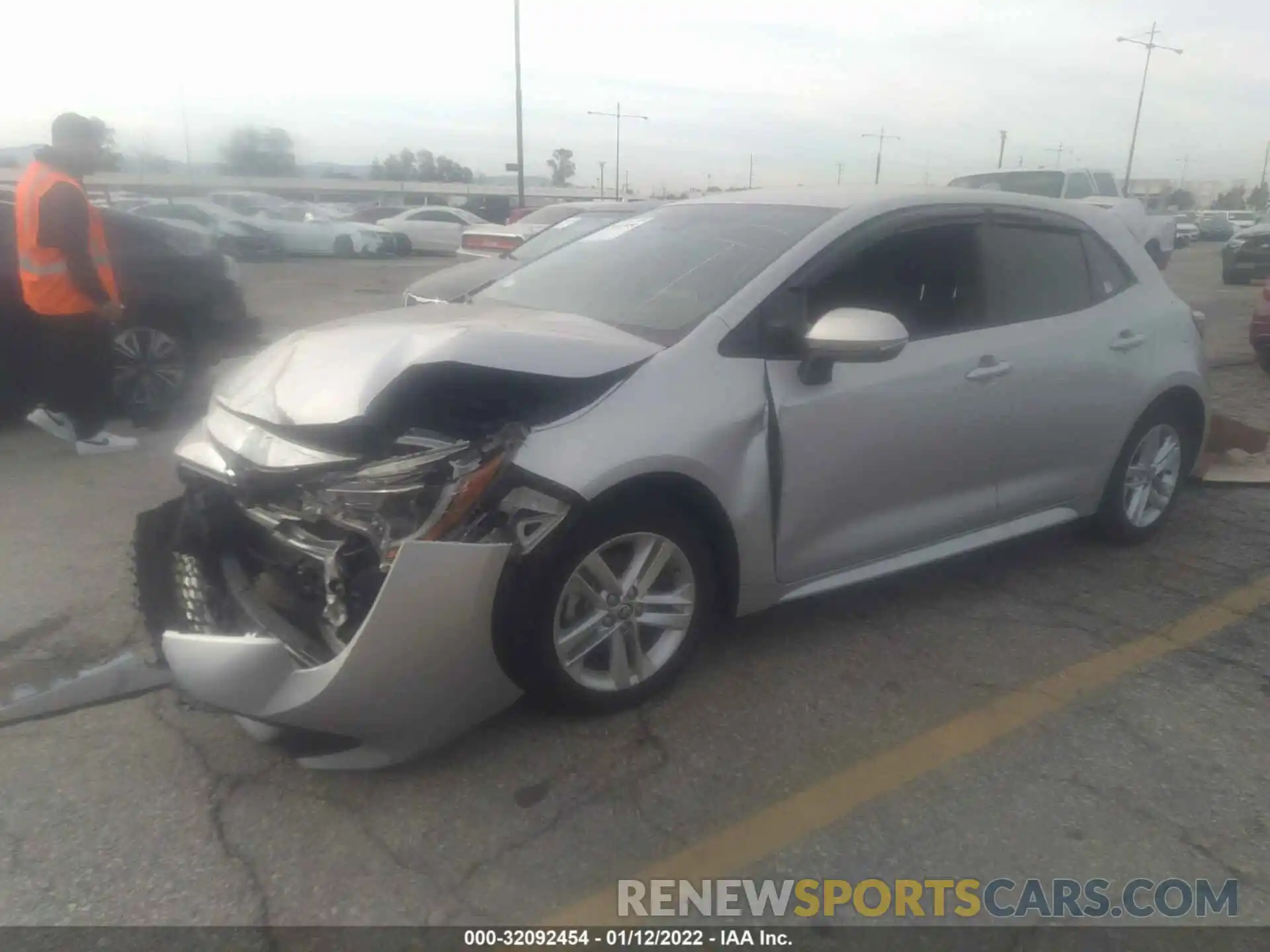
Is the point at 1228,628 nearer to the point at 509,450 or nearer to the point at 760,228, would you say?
the point at 760,228

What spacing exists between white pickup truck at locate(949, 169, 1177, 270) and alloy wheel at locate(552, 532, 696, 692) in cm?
1402

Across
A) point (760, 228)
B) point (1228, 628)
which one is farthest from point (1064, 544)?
point (760, 228)

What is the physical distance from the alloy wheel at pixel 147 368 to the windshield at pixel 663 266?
3.73m

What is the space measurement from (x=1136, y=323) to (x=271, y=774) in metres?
3.86

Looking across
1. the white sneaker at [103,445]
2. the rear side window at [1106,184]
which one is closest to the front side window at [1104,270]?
the white sneaker at [103,445]

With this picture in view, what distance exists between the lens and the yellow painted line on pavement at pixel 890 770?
245 centimetres

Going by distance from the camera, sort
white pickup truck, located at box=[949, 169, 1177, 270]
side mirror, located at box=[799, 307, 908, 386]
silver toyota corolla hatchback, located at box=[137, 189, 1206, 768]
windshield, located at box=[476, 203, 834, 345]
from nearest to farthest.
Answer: silver toyota corolla hatchback, located at box=[137, 189, 1206, 768], side mirror, located at box=[799, 307, 908, 386], windshield, located at box=[476, 203, 834, 345], white pickup truck, located at box=[949, 169, 1177, 270]

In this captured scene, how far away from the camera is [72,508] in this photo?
498cm

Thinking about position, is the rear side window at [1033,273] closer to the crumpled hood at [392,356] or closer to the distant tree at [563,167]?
the crumpled hood at [392,356]

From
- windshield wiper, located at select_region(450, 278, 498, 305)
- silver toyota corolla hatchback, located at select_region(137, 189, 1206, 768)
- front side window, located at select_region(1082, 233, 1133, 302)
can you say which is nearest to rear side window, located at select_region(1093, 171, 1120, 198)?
front side window, located at select_region(1082, 233, 1133, 302)

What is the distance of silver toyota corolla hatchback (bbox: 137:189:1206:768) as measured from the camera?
8.75ft

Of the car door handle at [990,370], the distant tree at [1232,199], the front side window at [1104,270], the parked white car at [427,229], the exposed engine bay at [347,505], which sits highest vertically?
the front side window at [1104,270]

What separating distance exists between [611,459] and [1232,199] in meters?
128

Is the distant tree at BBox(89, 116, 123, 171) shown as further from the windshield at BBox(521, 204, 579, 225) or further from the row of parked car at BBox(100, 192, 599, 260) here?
the row of parked car at BBox(100, 192, 599, 260)
